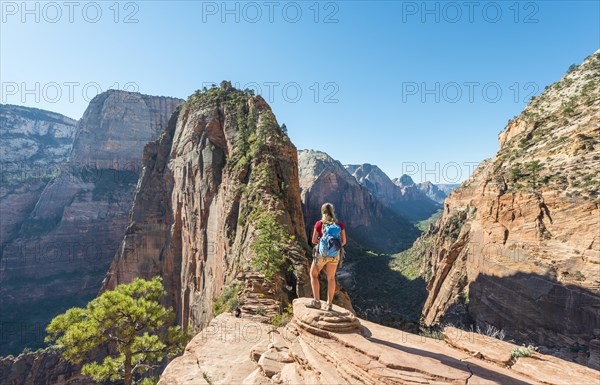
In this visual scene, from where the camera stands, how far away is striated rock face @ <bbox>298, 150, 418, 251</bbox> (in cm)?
12419

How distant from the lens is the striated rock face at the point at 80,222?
82188mm

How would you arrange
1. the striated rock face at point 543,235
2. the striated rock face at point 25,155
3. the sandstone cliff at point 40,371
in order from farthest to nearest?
the striated rock face at point 25,155
the sandstone cliff at point 40,371
the striated rock face at point 543,235

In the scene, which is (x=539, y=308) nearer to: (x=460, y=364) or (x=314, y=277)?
(x=460, y=364)

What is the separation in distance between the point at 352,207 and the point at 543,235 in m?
110

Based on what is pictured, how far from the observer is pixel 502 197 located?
93.2ft

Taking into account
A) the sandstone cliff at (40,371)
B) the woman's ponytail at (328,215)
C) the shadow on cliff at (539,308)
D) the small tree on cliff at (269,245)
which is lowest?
the sandstone cliff at (40,371)

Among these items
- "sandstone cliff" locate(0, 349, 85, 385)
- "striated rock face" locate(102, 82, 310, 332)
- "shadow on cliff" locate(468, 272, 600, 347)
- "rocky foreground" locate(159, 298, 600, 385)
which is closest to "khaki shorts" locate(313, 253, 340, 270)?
"rocky foreground" locate(159, 298, 600, 385)

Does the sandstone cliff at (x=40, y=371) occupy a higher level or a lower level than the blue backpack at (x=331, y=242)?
lower

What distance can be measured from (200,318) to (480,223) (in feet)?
102

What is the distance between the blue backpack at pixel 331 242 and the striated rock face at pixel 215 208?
6267mm

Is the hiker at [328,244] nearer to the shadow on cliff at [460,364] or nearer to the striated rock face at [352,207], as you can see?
the shadow on cliff at [460,364]

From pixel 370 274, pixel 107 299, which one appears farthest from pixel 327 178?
pixel 107 299

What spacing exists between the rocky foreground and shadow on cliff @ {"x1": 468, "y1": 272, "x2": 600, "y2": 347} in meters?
20.1

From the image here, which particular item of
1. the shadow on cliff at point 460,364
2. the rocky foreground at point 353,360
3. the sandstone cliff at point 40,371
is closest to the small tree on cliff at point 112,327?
the rocky foreground at point 353,360
